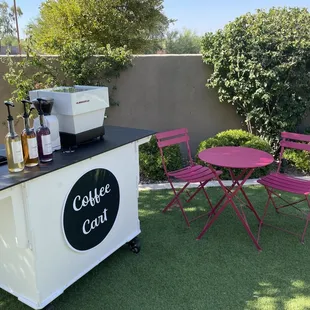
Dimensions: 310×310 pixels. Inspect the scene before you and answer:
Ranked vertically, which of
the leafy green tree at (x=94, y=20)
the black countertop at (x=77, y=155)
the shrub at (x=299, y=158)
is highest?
the leafy green tree at (x=94, y=20)

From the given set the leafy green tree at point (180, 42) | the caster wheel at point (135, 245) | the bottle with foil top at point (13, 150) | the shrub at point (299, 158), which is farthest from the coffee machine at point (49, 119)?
the leafy green tree at point (180, 42)

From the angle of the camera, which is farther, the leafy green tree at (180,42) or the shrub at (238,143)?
the leafy green tree at (180,42)

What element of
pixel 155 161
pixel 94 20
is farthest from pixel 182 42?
pixel 155 161

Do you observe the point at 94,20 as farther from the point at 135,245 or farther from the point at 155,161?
the point at 135,245

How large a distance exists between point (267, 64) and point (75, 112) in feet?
11.4

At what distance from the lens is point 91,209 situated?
7.78ft

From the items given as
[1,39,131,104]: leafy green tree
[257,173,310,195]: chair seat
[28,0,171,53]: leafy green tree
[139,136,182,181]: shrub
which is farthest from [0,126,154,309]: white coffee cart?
[28,0,171,53]: leafy green tree

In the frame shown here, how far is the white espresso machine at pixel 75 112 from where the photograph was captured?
2.26 metres

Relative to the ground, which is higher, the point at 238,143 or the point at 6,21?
the point at 6,21

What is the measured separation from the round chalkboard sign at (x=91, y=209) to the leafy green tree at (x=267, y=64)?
3.16 metres

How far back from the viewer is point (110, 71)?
504 cm

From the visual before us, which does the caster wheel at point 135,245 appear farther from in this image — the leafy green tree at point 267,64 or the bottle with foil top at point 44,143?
the leafy green tree at point 267,64

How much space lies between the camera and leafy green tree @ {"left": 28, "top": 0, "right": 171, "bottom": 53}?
8148 millimetres

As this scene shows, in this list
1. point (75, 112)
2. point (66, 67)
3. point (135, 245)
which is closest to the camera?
point (75, 112)
